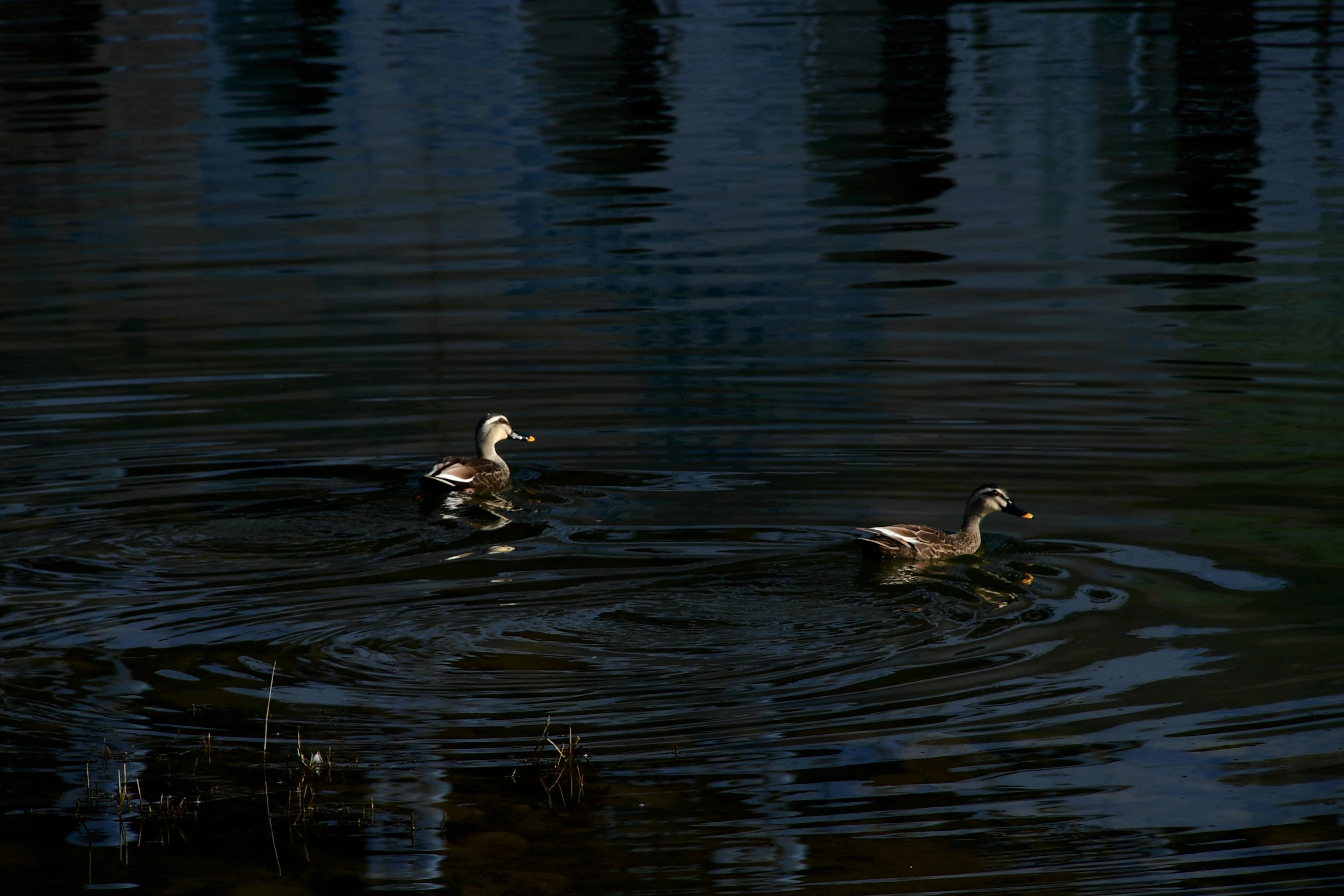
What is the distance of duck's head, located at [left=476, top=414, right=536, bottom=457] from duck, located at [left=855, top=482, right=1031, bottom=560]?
3397 millimetres

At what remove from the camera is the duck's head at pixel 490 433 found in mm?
12242

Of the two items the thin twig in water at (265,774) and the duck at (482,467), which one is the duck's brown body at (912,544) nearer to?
the duck at (482,467)

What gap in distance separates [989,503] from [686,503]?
1998 millimetres

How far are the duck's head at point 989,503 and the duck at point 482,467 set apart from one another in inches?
135

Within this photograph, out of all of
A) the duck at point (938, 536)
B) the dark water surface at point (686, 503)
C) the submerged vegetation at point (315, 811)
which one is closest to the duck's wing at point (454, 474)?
the dark water surface at point (686, 503)

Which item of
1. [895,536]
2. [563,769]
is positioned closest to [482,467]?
[895,536]

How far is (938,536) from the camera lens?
32.6 feet

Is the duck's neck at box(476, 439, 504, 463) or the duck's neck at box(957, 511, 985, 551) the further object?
the duck's neck at box(476, 439, 504, 463)

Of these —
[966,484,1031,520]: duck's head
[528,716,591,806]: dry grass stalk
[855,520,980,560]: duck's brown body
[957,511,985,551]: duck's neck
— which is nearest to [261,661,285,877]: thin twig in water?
[528,716,591,806]: dry grass stalk

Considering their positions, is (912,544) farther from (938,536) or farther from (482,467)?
(482,467)

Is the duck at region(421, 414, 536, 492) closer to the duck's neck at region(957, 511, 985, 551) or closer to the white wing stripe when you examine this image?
the white wing stripe

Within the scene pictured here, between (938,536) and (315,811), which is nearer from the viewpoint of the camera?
(315,811)

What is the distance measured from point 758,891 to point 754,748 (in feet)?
3.52

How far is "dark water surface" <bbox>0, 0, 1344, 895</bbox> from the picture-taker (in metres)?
6.80
